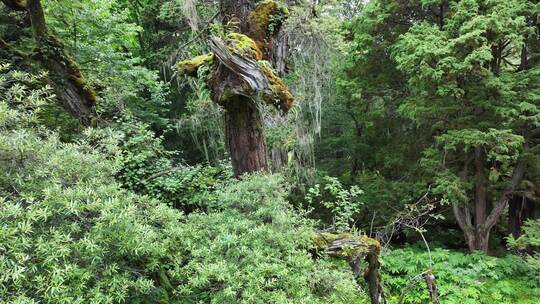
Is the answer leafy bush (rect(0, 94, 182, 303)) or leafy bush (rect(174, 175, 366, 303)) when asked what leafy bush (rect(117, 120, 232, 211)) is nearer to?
leafy bush (rect(174, 175, 366, 303))

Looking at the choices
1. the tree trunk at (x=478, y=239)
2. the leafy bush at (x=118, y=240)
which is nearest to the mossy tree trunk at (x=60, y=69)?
the leafy bush at (x=118, y=240)

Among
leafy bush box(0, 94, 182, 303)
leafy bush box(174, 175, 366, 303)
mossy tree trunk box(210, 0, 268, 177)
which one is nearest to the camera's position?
leafy bush box(0, 94, 182, 303)

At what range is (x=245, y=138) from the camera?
4086 mm

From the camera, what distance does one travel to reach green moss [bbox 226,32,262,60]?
3.56m

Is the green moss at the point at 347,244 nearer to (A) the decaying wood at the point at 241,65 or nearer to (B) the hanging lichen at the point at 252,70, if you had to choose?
(B) the hanging lichen at the point at 252,70

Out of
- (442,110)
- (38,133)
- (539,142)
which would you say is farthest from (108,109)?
(539,142)

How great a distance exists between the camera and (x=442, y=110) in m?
7.38

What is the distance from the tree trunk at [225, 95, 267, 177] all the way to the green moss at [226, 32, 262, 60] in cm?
55

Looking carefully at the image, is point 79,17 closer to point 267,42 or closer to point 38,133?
point 267,42

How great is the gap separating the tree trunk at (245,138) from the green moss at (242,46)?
1.82 ft

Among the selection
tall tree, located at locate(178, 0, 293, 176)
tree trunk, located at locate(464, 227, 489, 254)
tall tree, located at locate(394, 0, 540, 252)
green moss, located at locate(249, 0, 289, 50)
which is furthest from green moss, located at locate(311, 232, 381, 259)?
tree trunk, located at locate(464, 227, 489, 254)

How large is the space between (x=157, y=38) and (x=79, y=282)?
9.43 m

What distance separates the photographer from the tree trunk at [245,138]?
405cm

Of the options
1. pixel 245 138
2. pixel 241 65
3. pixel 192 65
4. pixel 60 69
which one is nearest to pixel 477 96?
pixel 245 138
